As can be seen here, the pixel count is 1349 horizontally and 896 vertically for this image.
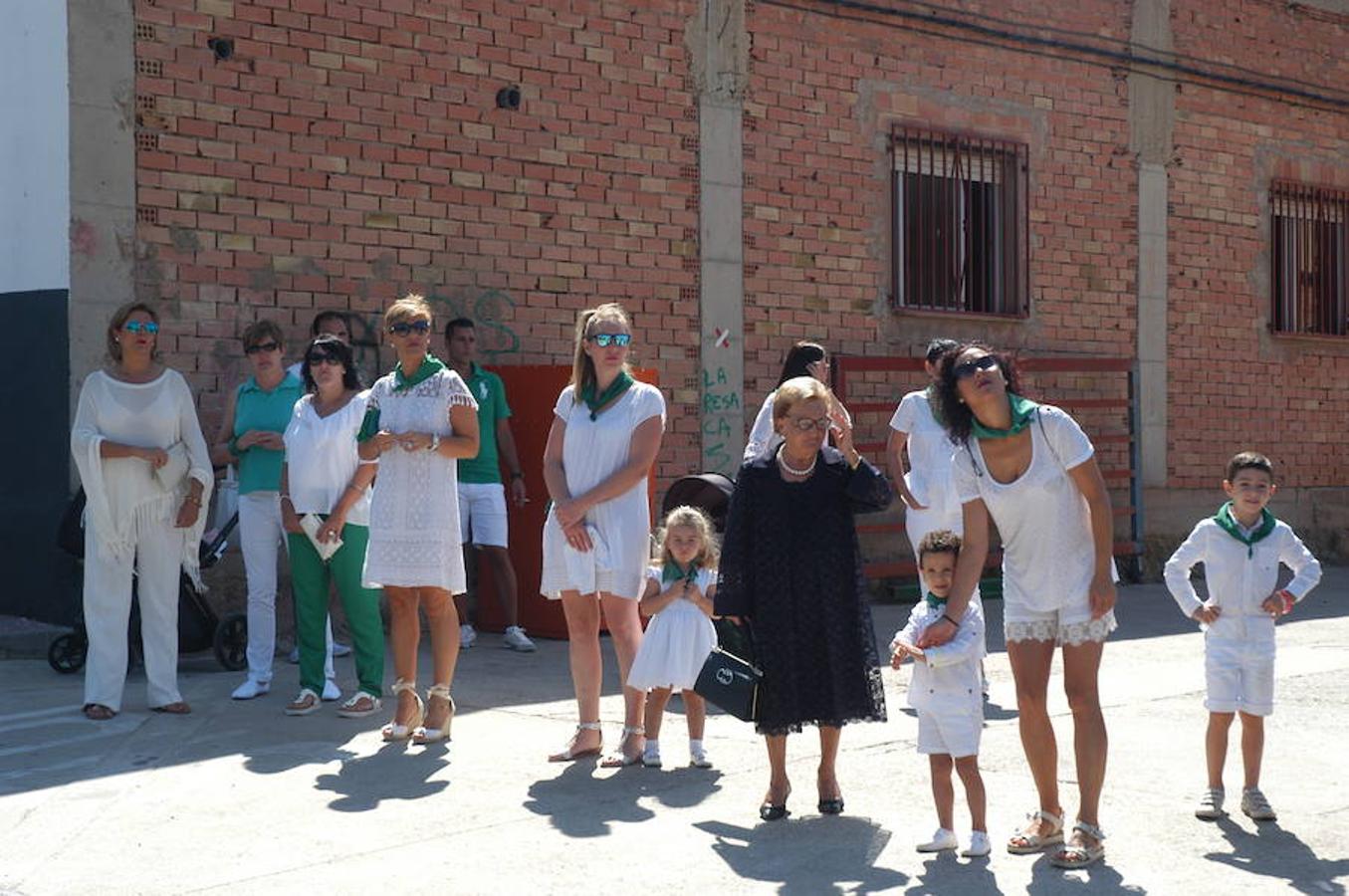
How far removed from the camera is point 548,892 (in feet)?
A: 17.0

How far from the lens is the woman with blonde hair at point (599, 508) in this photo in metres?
7.10

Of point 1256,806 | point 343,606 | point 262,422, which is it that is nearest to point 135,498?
point 262,422

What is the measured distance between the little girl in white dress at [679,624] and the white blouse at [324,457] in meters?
1.87

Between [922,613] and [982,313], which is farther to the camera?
[982,313]

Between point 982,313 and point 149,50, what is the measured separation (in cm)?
694

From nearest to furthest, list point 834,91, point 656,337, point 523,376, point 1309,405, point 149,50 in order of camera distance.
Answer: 1. point 149,50
2. point 523,376
3. point 656,337
4. point 834,91
5. point 1309,405

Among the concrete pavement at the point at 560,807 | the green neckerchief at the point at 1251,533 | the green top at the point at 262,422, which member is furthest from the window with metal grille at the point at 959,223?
the green neckerchief at the point at 1251,533

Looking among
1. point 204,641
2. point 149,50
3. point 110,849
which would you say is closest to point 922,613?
point 110,849

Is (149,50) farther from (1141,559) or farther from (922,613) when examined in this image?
(1141,559)

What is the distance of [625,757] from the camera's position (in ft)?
23.0

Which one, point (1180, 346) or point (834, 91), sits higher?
point (834, 91)

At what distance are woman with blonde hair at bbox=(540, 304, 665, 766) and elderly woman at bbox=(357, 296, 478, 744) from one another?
0.58 metres

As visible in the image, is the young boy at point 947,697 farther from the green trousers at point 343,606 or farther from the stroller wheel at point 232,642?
the stroller wheel at point 232,642

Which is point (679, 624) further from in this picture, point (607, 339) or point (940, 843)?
point (940, 843)
